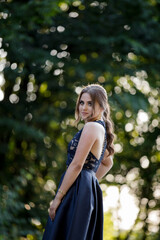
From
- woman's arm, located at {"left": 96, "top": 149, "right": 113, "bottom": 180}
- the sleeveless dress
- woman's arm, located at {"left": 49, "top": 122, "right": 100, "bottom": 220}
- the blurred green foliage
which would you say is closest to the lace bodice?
the sleeveless dress

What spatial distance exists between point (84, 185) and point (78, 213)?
18 centimetres

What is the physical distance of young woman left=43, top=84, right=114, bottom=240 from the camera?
250 cm

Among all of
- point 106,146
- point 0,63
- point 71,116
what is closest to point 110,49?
point 71,116

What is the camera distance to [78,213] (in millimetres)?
2508

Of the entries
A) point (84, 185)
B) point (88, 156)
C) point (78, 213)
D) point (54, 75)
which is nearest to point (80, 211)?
point (78, 213)

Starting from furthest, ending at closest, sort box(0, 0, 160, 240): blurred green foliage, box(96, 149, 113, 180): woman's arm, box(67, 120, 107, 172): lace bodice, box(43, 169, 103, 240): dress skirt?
1. box(0, 0, 160, 240): blurred green foliage
2. box(96, 149, 113, 180): woman's arm
3. box(67, 120, 107, 172): lace bodice
4. box(43, 169, 103, 240): dress skirt

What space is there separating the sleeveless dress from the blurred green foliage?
308 centimetres

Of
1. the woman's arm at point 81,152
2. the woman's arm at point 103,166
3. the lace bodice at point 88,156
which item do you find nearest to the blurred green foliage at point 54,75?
the woman's arm at point 103,166

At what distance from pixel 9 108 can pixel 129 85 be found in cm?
207

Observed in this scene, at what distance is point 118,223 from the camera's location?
1094cm

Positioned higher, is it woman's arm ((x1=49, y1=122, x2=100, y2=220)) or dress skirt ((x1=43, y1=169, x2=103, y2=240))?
woman's arm ((x1=49, y1=122, x2=100, y2=220))

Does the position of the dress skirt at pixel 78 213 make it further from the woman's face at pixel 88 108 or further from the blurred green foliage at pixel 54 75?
the blurred green foliage at pixel 54 75

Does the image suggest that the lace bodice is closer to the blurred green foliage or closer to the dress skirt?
the dress skirt

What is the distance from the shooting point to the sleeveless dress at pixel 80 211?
2500mm
